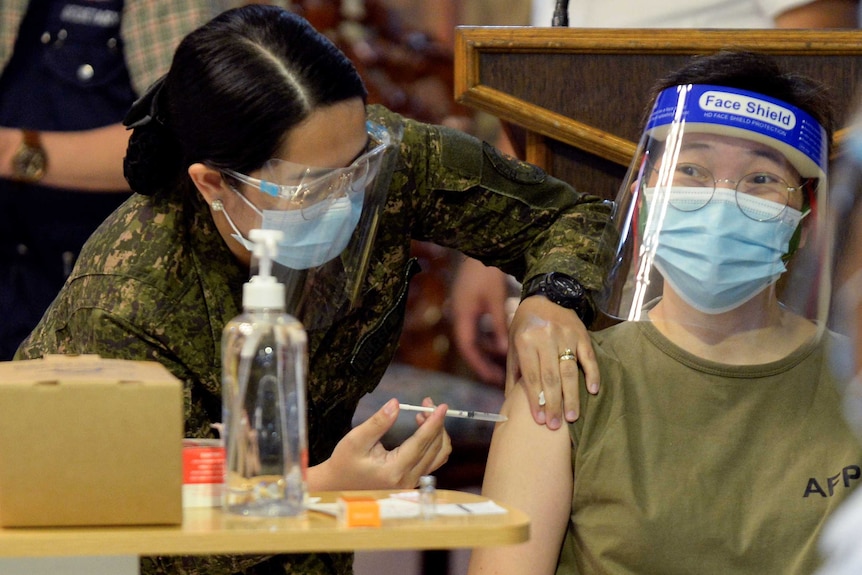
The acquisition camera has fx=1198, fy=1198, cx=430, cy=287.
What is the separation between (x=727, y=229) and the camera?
161 centimetres

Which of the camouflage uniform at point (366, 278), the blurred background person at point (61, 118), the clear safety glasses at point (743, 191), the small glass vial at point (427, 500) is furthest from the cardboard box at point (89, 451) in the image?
the blurred background person at point (61, 118)

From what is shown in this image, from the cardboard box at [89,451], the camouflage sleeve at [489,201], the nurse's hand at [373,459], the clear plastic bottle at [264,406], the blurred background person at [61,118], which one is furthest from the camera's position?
the blurred background person at [61,118]

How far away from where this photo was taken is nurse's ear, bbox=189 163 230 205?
1.73m

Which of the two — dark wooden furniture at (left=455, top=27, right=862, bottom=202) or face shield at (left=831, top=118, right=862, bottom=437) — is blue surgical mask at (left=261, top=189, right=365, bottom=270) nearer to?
dark wooden furniture at (left=455, top=27, right=862, bottom=202)

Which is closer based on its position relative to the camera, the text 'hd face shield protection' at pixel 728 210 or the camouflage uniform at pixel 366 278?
the text 'hd face shield protection' at pixel 728 210

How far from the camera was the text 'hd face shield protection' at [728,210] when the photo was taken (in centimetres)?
162

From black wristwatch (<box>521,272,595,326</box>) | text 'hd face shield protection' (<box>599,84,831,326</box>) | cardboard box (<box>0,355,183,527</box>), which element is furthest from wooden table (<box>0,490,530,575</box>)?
black wristwatch (<box>521,272,595,326</box>)

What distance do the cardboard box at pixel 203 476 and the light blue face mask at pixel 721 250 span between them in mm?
720

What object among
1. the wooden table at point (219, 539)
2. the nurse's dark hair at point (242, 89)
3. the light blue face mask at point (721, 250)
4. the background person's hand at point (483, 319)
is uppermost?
Result: the nurse's dark hair at point (242, 89)

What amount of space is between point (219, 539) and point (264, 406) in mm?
192

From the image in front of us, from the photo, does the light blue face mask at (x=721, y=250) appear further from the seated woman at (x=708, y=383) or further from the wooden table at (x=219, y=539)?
the wooden table at (x=219, y=539)

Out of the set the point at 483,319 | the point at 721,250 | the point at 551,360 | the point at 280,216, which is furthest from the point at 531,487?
the point at 483,319

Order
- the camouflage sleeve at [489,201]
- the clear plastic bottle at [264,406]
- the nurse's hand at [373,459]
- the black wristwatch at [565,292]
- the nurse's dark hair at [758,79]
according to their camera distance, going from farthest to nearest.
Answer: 1. the camouflage sleeve at [489,201]
2. the black wristwatch at [565,292]
3. the nurse's dark hair at [758,79]
4. the nurse's hand at [373,459]
5. the clear plastic bottle at [264,406]

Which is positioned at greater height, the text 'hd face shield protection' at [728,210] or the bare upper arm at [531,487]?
the text 'hd face shield protection' at [728,210]
